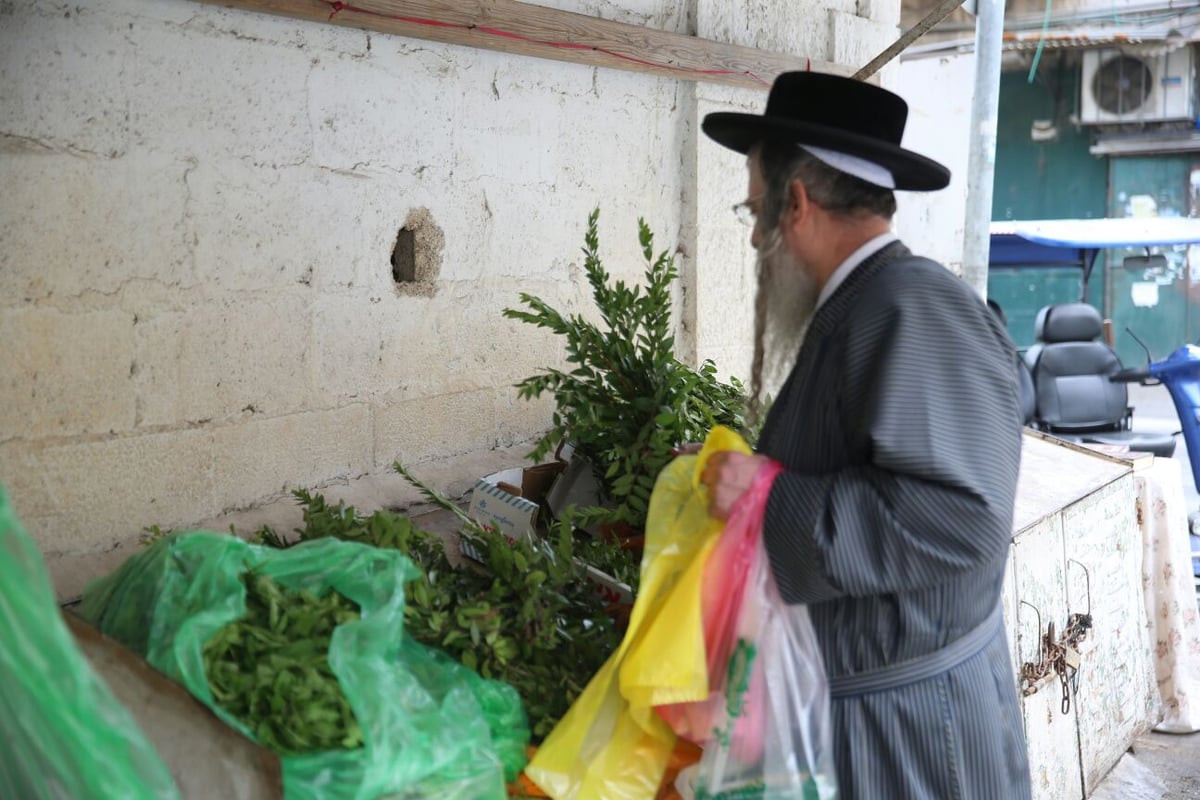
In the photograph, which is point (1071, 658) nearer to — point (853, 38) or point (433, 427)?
point (433, 427)

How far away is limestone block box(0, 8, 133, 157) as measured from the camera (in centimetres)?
222

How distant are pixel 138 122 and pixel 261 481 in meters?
0.88

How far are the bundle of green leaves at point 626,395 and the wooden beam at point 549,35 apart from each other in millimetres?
747

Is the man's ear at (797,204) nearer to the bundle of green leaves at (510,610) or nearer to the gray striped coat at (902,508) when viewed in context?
the gray striped coat at (902,508)

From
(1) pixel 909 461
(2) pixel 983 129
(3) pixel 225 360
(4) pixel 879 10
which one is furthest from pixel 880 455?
(4) pixel 879 10

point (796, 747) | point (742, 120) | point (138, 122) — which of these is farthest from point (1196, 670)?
point (138, 122)

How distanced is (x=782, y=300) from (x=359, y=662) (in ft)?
2.98

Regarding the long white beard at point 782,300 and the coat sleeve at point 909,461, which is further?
the long white beard at point 782,300

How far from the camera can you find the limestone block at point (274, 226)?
2590mm

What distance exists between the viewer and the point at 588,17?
3381mm

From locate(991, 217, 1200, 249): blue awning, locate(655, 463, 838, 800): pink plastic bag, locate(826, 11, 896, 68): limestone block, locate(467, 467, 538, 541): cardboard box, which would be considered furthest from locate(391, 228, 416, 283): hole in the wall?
locate(991, 217, 1200, 249): blue awning

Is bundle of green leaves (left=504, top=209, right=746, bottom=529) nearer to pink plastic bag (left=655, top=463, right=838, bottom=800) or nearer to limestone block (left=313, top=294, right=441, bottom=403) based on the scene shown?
limestone block (left=313, top=294, right=441, bottom=403)

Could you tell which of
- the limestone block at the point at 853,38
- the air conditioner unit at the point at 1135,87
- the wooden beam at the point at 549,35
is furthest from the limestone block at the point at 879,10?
the air conditioner unit at the point at 1135,87

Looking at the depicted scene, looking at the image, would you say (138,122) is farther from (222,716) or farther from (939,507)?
Answer: (939,507)
